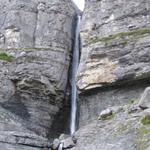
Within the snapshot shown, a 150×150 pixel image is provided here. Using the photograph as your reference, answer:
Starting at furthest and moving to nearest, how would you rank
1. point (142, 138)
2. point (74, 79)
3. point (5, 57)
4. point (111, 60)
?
point (74, 79)
point (5, 57)
point (111, 60)
point (142, 138)

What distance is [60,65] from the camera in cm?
2744

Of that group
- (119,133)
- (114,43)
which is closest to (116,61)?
(114,43)

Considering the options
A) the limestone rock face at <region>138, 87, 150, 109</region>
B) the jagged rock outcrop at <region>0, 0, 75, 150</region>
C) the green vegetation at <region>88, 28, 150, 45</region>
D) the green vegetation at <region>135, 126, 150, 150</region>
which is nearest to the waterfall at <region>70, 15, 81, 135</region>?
the jagged rock outcrop at <region>0, 0, 75, 150</region>

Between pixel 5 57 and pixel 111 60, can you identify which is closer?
pixel 111 60

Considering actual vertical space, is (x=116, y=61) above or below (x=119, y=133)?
above

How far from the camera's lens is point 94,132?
58.3ft

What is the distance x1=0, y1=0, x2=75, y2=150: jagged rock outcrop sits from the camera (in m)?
25.4

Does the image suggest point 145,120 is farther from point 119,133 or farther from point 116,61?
point 116,61

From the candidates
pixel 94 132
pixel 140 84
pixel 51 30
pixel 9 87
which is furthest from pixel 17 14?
pixel 94 132

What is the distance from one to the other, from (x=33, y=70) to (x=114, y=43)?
5.21 m

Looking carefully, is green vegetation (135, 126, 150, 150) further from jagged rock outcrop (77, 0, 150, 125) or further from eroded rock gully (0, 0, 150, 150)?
jagged rock outcrop (77, 0, 150, 125)

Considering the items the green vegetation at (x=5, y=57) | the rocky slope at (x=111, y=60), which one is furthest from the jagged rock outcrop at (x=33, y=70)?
the rocky slope at (x=111, y=60)

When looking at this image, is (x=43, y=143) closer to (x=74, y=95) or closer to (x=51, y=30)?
(x=74, y=95)

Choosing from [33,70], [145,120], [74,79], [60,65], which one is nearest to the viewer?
[145,120]
